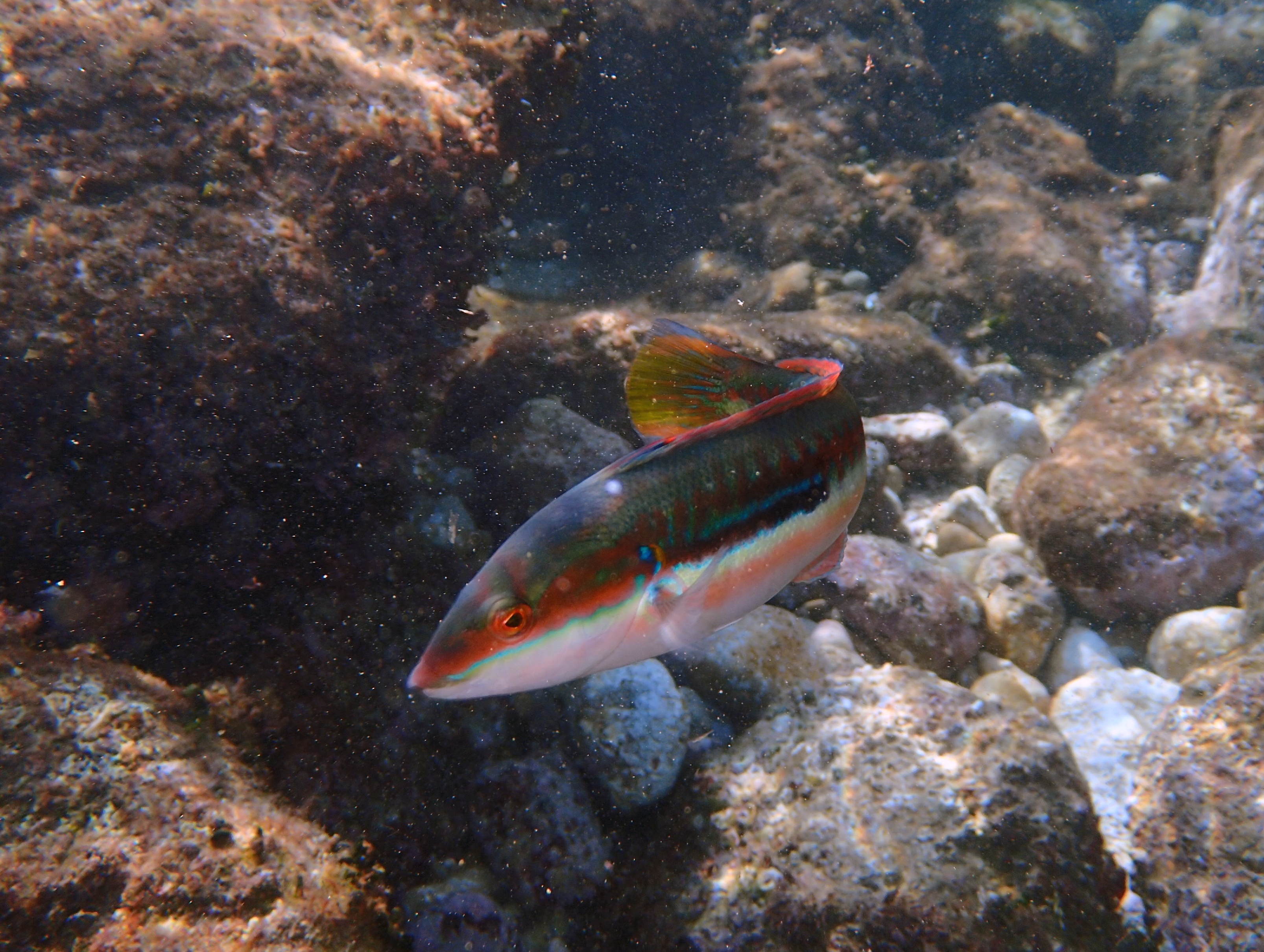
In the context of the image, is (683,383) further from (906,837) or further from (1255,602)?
(1255,602)

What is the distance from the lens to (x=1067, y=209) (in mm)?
8461

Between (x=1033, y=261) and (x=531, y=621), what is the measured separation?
873 centimetres

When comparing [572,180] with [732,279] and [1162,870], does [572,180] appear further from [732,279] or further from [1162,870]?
[1162,870]

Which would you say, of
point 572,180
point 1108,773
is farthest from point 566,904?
point 572,180

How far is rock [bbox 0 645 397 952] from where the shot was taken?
1.68 meters

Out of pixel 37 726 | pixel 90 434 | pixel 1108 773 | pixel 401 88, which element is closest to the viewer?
pixel 37 726

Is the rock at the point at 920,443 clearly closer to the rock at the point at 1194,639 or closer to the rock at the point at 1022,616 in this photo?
the rock at the point at 1022,616

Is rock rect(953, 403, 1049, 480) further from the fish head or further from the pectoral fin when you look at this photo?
the fish head

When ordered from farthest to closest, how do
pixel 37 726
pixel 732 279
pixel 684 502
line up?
pixel 732 279, pixel 37 726, pixel 684 502

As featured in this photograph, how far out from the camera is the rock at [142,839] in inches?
66.2

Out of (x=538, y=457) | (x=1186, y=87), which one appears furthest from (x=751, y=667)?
(x=1186, y=87)

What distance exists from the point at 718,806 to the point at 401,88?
4550mm

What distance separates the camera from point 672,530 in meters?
1.63

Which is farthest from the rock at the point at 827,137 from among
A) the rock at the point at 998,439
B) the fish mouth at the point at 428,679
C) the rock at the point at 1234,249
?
the fish mouth at the point at 428,679
